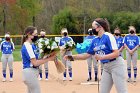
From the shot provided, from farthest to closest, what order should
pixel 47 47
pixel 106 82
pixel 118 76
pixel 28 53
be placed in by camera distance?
pixel 47 47 → pixel 28 53 → pixel 106 82 → pixel 118 76

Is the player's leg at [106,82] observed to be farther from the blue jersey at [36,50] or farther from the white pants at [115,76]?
the blue jersey at [36,50]

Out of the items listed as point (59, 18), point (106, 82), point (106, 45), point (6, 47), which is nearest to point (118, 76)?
point (106, 82)

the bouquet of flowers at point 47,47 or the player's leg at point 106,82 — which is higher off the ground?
the bouquet of flowers at point 47,47

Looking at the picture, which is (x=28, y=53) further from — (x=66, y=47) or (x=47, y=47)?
(x=66, y=47)

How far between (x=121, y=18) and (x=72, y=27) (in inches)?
283

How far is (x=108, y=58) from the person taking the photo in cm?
762

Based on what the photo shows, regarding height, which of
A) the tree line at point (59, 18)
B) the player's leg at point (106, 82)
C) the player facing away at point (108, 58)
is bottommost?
the player's leg at point (106, 82)

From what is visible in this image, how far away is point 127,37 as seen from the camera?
15102 millimetres

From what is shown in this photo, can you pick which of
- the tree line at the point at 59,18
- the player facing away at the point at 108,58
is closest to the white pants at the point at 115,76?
the player facing away at the point at 108,58

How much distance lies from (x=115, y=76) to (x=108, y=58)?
0.41m

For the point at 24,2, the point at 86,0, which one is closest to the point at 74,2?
the point at 86,0

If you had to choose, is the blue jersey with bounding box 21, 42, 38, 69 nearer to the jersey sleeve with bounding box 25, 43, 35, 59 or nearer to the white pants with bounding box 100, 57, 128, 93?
the jersey sleeve with bounding box 25, 43, 35, 59

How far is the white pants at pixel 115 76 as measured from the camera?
777 cm

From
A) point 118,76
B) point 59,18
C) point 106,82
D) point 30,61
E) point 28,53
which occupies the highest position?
point 59,18
